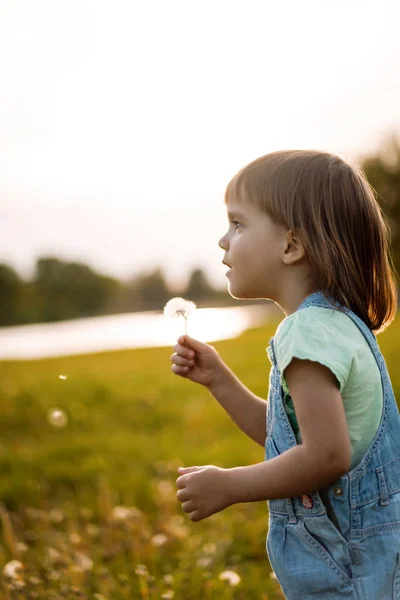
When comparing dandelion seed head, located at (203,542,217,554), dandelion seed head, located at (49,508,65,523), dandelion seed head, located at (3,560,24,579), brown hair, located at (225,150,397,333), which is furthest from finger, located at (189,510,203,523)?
dandelion seed head, located at (49,508,65,523)

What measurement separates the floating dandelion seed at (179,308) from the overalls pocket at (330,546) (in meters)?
0.68

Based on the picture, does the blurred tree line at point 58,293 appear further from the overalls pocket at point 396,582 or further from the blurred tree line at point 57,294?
the overalls pocket at point 396,582

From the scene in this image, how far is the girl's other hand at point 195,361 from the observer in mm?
1935

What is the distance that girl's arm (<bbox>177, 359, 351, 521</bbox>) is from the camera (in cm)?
145

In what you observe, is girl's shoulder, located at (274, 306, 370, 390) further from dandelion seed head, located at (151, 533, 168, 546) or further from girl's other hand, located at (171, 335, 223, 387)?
dandelion seed head, located at (151, 533, 168, 546)

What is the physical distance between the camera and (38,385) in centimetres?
702

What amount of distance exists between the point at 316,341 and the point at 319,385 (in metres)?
0.10

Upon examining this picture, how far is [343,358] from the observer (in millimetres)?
1499

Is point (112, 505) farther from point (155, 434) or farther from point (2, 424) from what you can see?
point (2, 424)

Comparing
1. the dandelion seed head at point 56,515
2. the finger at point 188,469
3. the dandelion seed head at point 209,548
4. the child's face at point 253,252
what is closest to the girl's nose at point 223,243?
the child's face at point 253,252

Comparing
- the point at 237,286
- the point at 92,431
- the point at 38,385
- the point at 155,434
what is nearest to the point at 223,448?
the point at 155,434

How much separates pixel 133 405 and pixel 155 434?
0.82 meters

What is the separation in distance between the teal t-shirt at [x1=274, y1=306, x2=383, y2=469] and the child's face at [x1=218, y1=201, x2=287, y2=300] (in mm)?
160

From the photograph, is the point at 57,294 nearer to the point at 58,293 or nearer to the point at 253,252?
the point at 58,293
